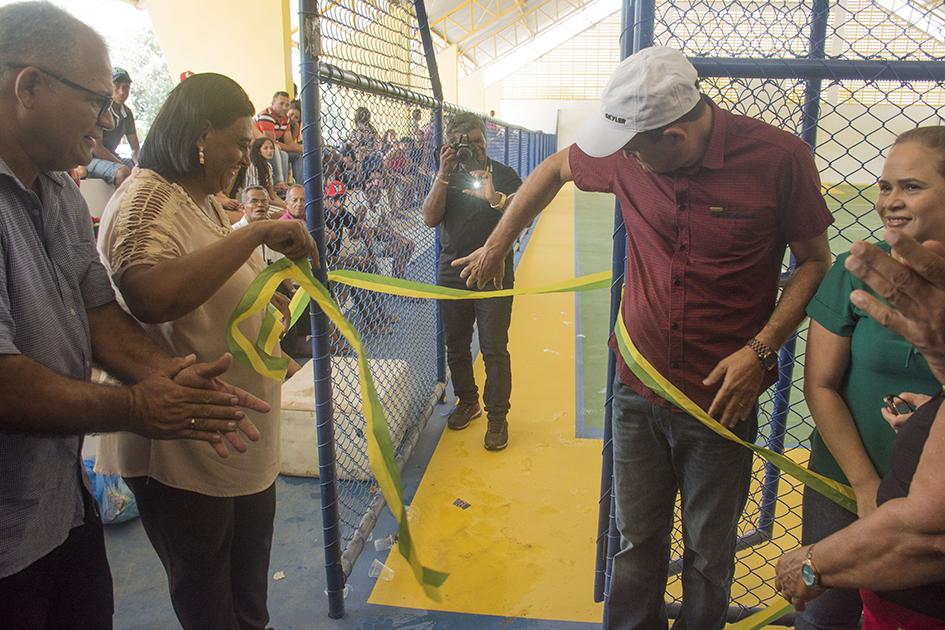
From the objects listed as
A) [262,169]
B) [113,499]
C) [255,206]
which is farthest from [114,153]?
[113,499]

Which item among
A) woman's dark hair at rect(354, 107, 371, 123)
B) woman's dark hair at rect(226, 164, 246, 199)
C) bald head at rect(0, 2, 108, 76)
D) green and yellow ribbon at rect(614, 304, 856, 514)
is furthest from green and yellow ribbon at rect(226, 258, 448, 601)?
woman's dark hair at rect(354, 107, 371, 123)

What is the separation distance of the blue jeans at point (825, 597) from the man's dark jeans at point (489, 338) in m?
1.97

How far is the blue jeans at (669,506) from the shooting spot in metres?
1.77

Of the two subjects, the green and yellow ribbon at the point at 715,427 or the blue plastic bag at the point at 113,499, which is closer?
the green and yellow ribbon at the point at 715,427

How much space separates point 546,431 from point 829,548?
8.51 ft

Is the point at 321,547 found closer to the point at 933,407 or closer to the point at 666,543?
the point at 666,543

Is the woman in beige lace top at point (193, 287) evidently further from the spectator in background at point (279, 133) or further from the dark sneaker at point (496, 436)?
the spectator in background at point (279, 133)

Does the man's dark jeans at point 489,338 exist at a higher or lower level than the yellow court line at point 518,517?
higher

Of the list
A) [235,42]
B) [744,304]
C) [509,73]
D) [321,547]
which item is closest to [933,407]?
[744,304]

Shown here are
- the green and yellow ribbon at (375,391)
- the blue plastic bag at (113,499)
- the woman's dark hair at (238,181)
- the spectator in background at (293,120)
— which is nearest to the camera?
the green and yellow ribbon at (375,391)

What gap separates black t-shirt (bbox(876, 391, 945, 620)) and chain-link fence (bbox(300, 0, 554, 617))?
5.21 ft

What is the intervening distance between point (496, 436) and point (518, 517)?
2.16 ft

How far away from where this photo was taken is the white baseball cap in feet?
5.05

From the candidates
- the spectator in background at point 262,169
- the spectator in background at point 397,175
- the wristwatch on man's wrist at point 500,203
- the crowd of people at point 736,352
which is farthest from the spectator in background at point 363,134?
the crowd of people at point 736,352
